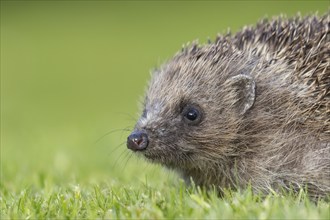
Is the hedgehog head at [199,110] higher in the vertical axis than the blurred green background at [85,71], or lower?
higher

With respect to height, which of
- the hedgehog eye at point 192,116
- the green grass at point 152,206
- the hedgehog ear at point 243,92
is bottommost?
the green grass at point 152,206

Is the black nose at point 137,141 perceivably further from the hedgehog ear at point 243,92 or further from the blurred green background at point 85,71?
the hedgehog ear at point 243,92

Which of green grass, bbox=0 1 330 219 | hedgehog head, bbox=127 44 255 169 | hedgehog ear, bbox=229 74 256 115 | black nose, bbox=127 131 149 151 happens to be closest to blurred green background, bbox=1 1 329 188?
green grass, bbox=0 1 330 219

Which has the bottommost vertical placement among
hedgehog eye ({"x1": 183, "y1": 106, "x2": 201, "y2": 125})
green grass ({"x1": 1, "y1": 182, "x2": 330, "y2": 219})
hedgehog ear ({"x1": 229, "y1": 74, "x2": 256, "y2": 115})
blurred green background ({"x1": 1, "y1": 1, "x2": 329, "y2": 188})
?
blurred green background ({"x1": 1, "y1": 1, "x2": 329, "y2": 188})

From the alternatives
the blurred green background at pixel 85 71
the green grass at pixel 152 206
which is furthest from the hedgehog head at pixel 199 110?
the blurred green background at pixel 85 71

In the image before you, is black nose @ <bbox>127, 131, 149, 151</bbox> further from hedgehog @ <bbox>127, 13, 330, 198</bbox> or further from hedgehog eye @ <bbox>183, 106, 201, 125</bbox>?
hedgehog eye @ <bbox>183, 106, 201, 125</bbox>

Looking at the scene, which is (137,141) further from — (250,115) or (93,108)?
(93,108)

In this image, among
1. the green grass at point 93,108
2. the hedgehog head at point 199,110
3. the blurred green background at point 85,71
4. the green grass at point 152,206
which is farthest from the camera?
the blurred green background at point 85,71

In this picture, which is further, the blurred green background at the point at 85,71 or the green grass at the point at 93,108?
the blurred green background at the point at 85,71
